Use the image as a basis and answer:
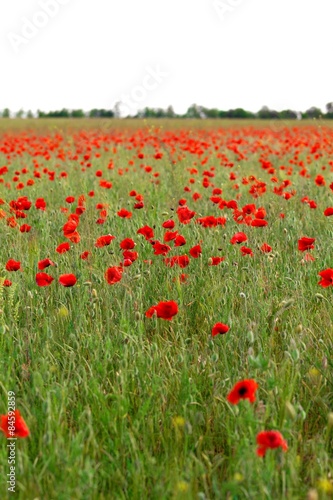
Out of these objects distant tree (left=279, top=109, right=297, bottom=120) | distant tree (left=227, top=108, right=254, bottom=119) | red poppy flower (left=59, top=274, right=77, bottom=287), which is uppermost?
distant tree (left=227, top=108, right=254, bottom=119)

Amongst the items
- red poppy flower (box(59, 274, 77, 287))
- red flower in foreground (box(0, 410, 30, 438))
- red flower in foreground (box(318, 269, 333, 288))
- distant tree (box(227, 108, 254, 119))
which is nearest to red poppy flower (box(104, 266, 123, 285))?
red poppy flower (box(59, 274, 77, 287))

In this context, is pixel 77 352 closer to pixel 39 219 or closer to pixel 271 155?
pixel 39 219

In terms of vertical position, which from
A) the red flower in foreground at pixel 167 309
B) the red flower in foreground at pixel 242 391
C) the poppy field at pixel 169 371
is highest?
the red flower in foreground at pixel 167 309

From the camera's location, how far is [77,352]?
7.77ft

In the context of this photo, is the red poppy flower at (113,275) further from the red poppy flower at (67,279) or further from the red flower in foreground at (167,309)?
the red flower in foreground at (167,309)

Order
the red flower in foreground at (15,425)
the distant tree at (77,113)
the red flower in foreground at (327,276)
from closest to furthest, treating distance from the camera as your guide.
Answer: the red flower in foreground at (15,425)
the red flower in foreground at (327,276)
the distant tree at (77,113)

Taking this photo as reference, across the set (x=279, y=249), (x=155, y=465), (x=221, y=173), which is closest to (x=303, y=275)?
(x=279, y=249)

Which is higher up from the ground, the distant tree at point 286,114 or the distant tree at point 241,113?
the distant tree at point 241,113

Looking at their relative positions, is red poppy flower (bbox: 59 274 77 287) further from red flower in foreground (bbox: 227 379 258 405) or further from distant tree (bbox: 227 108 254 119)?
distant tree (bbox: 227 108 254 119)

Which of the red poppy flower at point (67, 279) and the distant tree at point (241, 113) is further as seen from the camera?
the distant tree at point (241, 113)

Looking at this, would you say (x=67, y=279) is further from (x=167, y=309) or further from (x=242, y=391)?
(x=242, y=391)

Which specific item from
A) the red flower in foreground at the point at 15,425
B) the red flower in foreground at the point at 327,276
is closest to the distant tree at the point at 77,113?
the red flower in foreground at the point at 327,276

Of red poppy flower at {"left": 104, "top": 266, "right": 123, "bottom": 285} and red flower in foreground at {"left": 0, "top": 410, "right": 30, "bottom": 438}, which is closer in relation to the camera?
red flower in foreground at {"left": 0, "top": 410, "right": 30, "bottom": 438}

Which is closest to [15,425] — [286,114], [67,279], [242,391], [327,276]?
[242,391]
